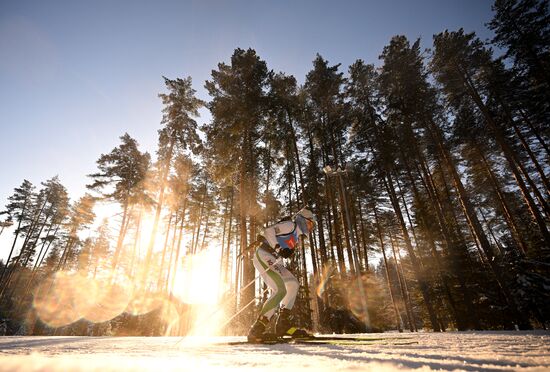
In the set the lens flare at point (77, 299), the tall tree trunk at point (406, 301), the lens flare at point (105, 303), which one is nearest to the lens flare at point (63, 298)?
the lens flare at point (77, 299)

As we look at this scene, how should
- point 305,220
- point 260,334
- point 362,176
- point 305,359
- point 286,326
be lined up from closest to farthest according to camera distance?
point 305,359, point 260,334, point 286,326, point 305,220, point 362,176

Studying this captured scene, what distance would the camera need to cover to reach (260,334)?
4027 millimetres

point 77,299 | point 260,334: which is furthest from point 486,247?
point 77,299

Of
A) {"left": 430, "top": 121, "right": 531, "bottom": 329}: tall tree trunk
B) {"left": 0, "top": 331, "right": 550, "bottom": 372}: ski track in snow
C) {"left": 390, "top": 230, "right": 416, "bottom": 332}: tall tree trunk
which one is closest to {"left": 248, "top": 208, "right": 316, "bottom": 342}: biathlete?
{"left": 0, "top": 331, "right": 550, "bottom": 372}: ski track in snow

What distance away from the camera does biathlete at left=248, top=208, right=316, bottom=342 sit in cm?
413

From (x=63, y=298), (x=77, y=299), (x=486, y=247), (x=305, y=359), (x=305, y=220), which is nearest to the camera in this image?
(x=305, y=359)

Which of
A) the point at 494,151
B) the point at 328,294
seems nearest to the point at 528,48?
the point at 494,151

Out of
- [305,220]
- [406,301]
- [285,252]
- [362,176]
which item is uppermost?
[362,176]

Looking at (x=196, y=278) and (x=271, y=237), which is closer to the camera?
(x=271, y=237)

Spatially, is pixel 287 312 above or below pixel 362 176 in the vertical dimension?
below

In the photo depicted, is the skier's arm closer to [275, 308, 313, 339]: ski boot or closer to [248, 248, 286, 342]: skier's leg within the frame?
[248, 248, 286, 342]: skier's leg

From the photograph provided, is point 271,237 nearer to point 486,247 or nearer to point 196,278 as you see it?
point 486,247

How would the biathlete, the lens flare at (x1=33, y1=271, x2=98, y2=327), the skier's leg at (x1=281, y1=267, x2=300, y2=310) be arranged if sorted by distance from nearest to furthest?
the biathlete → the skier's leg at (x1=281, y1=267, x2=300, y2=310) → the lens flare at (x1=33, y1=271, x2=98, y2=327)

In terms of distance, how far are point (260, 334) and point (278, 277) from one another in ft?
3.21
